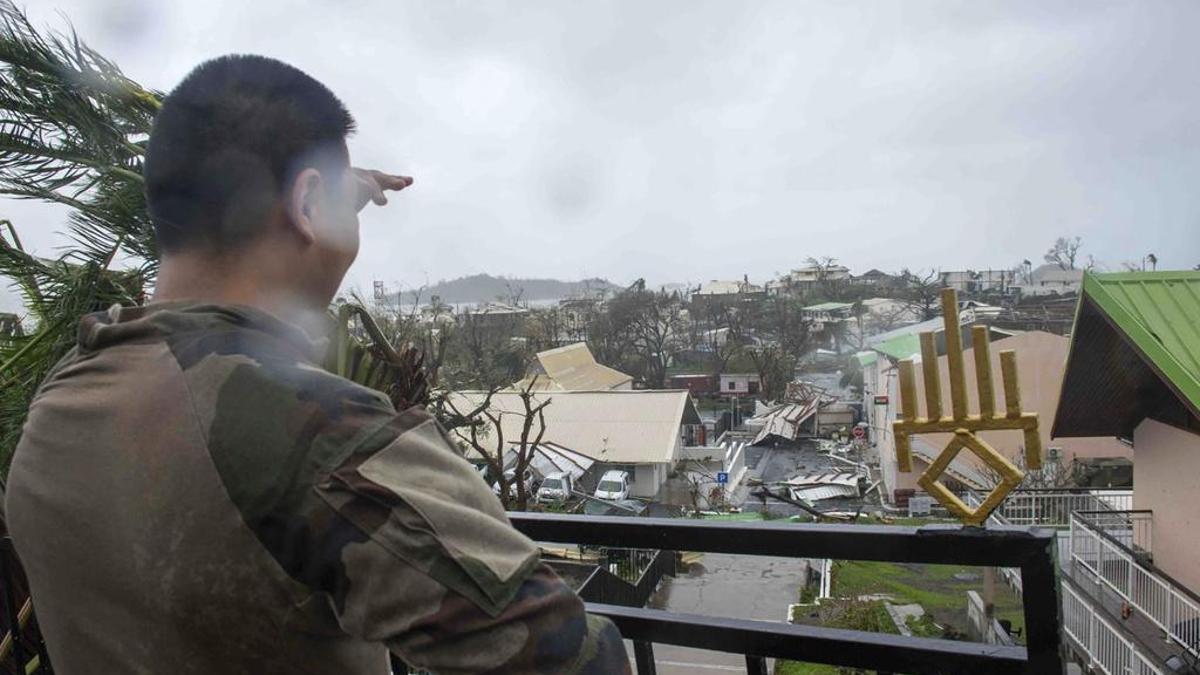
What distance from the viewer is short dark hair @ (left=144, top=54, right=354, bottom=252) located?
2.34 feet

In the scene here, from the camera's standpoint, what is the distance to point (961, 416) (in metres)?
1.01

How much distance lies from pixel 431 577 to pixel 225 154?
1.42 feet

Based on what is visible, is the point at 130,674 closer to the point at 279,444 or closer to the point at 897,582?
the point at 279,444

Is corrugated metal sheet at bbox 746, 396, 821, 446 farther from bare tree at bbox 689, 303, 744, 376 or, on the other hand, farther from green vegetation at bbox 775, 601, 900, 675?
green vegetation at bbox 775, 601, 900, 675

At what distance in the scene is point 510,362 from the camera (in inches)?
607

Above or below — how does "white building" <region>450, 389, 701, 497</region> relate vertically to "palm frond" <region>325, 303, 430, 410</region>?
below

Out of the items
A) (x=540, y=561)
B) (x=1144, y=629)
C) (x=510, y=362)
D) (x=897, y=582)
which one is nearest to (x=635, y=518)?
(x=540, y=561)

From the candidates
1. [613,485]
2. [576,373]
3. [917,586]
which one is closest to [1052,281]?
[917,586]

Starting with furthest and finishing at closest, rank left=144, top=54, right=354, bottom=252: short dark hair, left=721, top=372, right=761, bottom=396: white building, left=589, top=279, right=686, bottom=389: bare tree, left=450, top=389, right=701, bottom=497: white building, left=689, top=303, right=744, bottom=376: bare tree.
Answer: left=721, top=372, right=761, bottom=396: white building, left=689, top=303, right=744, bottom=376: bare tree, left=589, top=279, right=686, bottom=389: bare tree, left=450, top=389, right=701, bottom=497: white building, left=144, top=54, right=354, bottom=252: short dark hair

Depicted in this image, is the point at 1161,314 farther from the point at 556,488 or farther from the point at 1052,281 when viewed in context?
the point at 556,488

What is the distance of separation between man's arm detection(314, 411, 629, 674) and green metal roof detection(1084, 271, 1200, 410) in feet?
20.9

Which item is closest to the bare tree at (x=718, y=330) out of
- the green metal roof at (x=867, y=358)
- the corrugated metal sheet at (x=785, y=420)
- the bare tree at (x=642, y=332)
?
the bare tree at (x=642, y=332)

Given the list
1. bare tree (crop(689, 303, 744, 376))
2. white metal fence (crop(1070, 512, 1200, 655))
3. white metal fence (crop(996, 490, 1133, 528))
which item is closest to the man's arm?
white metal fence (crop(1070, 512, 1200, 655))

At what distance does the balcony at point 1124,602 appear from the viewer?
6.25 meters
